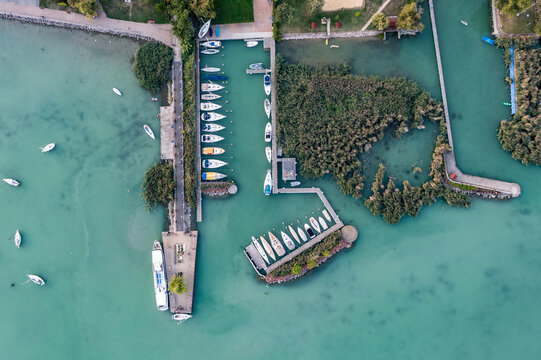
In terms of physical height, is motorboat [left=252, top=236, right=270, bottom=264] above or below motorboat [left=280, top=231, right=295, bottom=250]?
below

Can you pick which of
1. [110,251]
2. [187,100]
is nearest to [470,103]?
[187,100]

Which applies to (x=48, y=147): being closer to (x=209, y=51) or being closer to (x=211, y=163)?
(x=211, y=163)

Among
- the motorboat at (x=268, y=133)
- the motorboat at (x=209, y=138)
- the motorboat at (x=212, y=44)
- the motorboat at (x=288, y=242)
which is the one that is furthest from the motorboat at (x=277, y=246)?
the motorboat at (x=212, y=44)

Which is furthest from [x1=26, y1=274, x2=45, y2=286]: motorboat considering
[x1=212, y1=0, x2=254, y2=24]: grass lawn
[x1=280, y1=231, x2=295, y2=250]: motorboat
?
[x1=212, y1=0, x2=254, y2=24]: grass lawn

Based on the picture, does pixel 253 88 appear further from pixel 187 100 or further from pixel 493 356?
pixel 493 356

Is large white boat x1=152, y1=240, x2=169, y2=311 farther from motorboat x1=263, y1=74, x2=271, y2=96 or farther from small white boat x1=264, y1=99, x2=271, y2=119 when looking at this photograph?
motorboat x1=263, y1=74, x2=271, y2=96

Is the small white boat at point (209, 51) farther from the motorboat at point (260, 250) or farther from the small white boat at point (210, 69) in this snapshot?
the motorboat at point (260, 250)

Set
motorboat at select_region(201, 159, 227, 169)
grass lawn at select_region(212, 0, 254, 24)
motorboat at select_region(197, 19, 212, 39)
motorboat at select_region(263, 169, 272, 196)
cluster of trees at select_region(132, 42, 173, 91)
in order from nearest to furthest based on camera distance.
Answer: motorboat at select_region(197, 19, 212, 39) → cluster of trees at select_region(132, 42, 173, 91) → motorboat at select_region(263, 169, 272, 196) → grass lawn at select_region(212, 0, 254, 24) → motorboat at select_region(201, 159, 227, 169)
